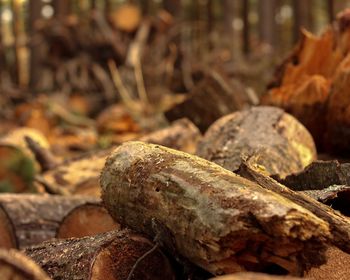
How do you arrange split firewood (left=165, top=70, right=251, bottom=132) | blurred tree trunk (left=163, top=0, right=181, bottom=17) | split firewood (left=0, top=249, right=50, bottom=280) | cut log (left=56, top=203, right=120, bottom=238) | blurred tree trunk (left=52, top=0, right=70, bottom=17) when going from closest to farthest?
split firewood (left=0, top=249, right=50, bottom=280)
cut log (left=56, top=203, right=120, bottom=238)
split firewood (left=165, top=70, right=251, bottom=132)
blurred tree trunk (left=163, top=0, right=181, bottom=17)
blurred tree trunk (left=52, top=0, right=70, bottom=17)

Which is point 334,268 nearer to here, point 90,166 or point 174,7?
point 90,166

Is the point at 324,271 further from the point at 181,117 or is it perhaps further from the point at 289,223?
the point at 181,117

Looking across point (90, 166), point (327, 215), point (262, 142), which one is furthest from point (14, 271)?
point (90, 166)

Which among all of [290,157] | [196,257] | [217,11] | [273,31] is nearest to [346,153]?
[290,157]

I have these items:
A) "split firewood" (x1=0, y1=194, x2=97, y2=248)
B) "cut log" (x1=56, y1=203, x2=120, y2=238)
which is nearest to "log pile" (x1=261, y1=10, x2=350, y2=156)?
"split firewood" (x1=0, y1=194, x2=97, y2=248)

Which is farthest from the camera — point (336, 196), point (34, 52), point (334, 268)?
point (34, 52)

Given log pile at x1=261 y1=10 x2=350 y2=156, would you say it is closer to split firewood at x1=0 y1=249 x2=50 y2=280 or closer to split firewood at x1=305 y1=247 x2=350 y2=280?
split firewood at x1=305 y1=247 x2=350 y2=280
